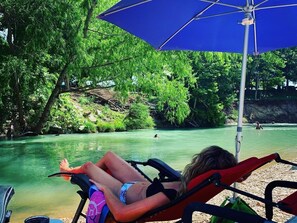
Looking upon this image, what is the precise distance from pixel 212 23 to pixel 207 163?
1.95m

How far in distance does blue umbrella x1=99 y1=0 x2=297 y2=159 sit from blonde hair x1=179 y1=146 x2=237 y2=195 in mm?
882

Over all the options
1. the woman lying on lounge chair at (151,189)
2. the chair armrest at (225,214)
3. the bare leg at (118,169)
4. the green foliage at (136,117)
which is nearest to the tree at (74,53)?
the bare leg at (118,169)

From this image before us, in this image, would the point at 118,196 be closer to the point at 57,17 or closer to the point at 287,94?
the point at 57,17

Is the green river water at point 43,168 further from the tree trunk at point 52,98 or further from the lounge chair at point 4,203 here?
the lounge chair at point 4,203

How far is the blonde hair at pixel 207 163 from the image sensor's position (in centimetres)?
207

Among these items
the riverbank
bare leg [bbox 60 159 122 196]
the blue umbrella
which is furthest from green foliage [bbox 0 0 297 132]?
bare leg [bbox 60 159 122 196]

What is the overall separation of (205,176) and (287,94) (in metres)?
48.4

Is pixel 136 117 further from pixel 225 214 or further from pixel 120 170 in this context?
pixel 225 214

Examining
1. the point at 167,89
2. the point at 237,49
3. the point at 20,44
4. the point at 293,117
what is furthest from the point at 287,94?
the point at 237,49

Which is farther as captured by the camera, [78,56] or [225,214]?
[78,56]

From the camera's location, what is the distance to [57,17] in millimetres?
9703

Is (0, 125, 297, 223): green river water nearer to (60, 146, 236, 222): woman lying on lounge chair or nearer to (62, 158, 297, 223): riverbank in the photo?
(62, 158, 297, 223): riverbank

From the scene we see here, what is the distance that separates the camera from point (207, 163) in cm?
208

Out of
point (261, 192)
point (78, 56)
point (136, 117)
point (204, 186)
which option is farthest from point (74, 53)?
point (136, 117)
